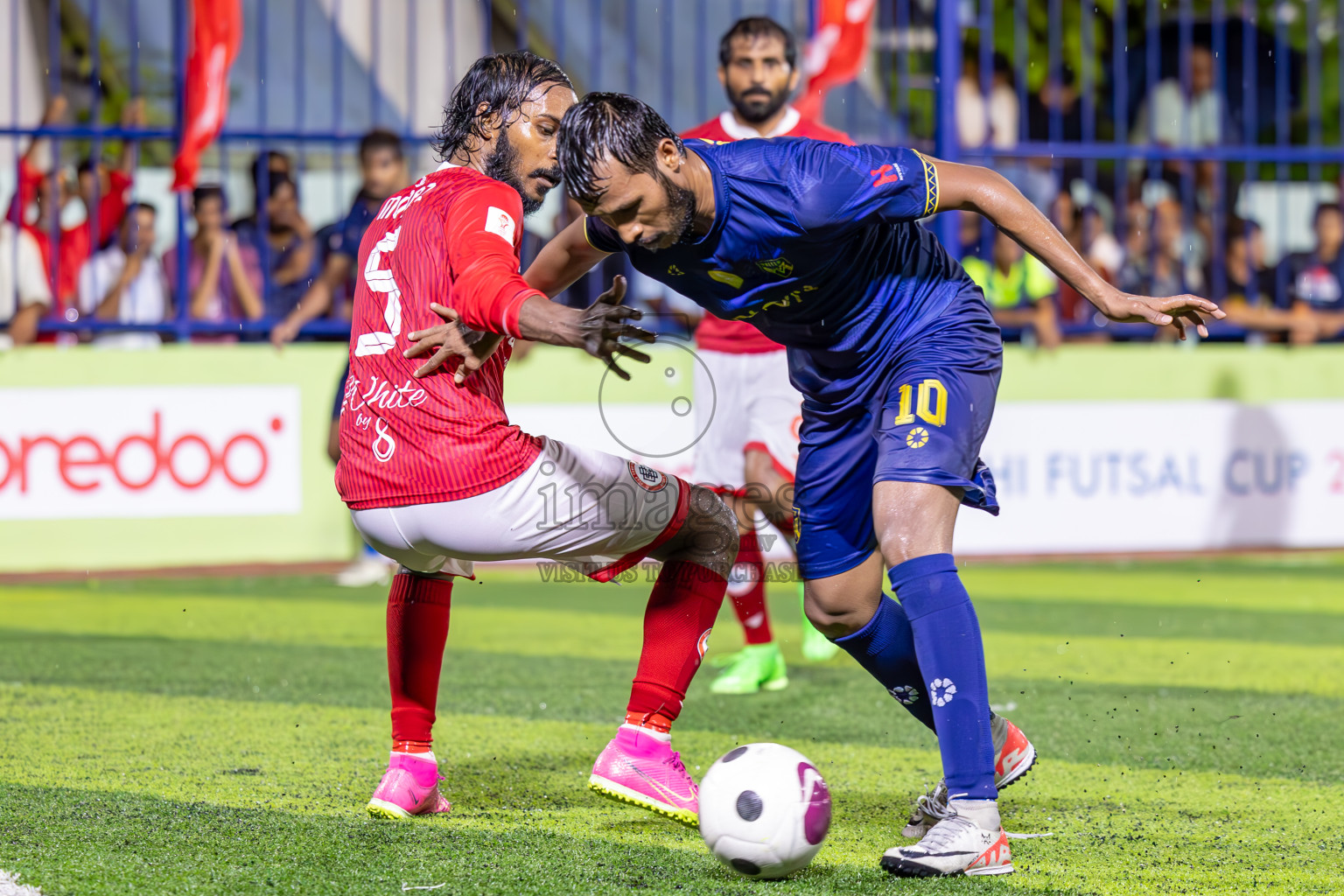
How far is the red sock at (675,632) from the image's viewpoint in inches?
152

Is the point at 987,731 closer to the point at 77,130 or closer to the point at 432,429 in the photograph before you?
the point at 432,429

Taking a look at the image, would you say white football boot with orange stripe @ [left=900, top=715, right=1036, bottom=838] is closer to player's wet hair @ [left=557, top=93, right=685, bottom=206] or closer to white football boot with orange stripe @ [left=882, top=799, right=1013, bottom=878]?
white football boot with orange stripe @ [left=882, top=799, right=1013, bottom=878]

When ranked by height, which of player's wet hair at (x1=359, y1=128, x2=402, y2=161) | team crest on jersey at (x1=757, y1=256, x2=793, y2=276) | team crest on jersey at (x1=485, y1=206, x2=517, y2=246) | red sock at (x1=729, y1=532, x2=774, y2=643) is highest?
player's wet hair at (x1=359, y1=128, x2=402, y2=161)

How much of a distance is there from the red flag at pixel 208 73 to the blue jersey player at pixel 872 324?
602 cm

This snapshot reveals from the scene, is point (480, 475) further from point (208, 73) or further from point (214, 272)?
point (214, 272)

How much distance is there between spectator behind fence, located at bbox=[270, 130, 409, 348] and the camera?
9125mm

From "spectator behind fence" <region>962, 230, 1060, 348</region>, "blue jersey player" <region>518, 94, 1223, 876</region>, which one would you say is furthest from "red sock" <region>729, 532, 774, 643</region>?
"spectator behind fence" <region>962, 230, 1060, 348</region>

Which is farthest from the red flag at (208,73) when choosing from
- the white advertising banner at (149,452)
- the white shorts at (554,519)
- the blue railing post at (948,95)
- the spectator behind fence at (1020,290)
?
the white shorts at (554,519)

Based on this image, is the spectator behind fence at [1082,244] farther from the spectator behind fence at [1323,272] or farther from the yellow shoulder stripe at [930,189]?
the yellow shoulder stripe at [930,189]

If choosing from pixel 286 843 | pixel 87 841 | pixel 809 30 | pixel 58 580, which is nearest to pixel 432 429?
pixel 286 843

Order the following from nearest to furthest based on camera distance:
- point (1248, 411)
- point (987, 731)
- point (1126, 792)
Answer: point (987, 731)
point (1126, 792)
point (1248, 411)

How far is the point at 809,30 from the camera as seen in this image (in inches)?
408

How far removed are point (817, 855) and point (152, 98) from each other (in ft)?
30.6

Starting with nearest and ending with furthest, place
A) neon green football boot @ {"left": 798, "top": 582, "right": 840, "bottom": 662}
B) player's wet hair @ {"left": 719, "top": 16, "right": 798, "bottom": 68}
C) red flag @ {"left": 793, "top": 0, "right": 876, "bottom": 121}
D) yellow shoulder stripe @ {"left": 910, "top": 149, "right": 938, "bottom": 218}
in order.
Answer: yellow shoulder stripe @ {"left": 910, "top": 149, "right": 938, "bottom": 218}
player's wet hair @ {"left": 719, "top": 16, "right": 798, "bottom": 68}
neon green football boot @ {"left": 798, "top": 582, "right": 840, "bottom": 662}
red flag @ {"left": 793, "top": 0, "right": 876, "bottom": 121}
